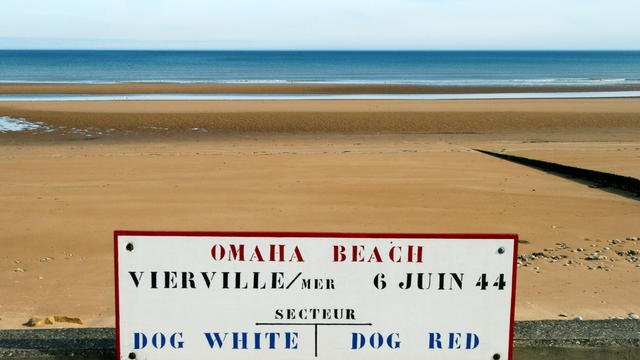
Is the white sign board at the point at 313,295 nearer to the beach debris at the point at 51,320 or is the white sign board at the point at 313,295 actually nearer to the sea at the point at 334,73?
the beach debris at the point at 51,320

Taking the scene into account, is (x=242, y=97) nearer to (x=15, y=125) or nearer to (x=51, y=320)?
(x=15, y=125)

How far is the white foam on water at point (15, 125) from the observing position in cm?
2250

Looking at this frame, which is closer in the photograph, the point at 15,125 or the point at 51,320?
the point at 51,320

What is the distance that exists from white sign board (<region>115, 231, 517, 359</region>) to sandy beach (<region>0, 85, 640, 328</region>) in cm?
298

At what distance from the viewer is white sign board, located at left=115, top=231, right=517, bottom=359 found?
2.77m

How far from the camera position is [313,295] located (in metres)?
2.82

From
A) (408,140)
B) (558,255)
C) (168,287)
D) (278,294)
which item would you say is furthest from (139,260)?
(408,140)

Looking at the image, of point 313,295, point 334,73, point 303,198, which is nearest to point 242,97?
point 303,198

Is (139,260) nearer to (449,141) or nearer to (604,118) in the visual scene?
(449,141)

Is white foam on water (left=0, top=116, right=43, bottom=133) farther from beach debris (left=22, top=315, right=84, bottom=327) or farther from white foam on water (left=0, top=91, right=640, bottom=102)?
beach debris (left=22, top=315, right=84, bottom=327)

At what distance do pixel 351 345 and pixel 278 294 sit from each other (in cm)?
33

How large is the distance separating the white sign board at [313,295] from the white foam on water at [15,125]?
20.9 metres

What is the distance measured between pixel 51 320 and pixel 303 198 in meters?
5.47

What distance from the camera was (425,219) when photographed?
9.55 metres
